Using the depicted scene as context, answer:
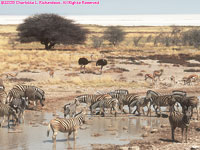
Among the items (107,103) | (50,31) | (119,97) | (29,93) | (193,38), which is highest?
(50,31)

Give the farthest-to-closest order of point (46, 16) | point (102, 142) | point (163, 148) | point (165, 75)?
1. point (46, 16)
2. point (165, 75)
3. point (102, 142)
4. point (163, 148)

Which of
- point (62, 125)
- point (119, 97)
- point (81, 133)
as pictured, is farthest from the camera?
point (119, 97)

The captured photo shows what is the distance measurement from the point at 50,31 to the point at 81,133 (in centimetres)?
5175

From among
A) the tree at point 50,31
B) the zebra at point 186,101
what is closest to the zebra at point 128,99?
the zebra at point 186,101

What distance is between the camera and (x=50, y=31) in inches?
2589

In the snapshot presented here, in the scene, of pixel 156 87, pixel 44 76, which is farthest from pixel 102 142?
pixel 44 76

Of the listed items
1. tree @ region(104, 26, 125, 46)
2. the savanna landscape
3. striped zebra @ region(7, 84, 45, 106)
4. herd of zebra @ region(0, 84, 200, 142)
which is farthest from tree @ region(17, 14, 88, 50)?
herd of zebra @ region(0, 84, 200, 142)

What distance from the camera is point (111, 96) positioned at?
1877 cm

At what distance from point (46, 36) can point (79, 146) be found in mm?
52617

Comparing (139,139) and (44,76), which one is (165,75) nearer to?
(44,76)

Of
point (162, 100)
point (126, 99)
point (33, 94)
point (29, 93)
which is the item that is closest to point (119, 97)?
point (126, 99)

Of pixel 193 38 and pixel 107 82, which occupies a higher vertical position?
pixel 193 38

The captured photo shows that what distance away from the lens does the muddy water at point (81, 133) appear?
13277 millimetres

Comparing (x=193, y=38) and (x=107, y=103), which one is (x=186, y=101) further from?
(x=193, y=38)
